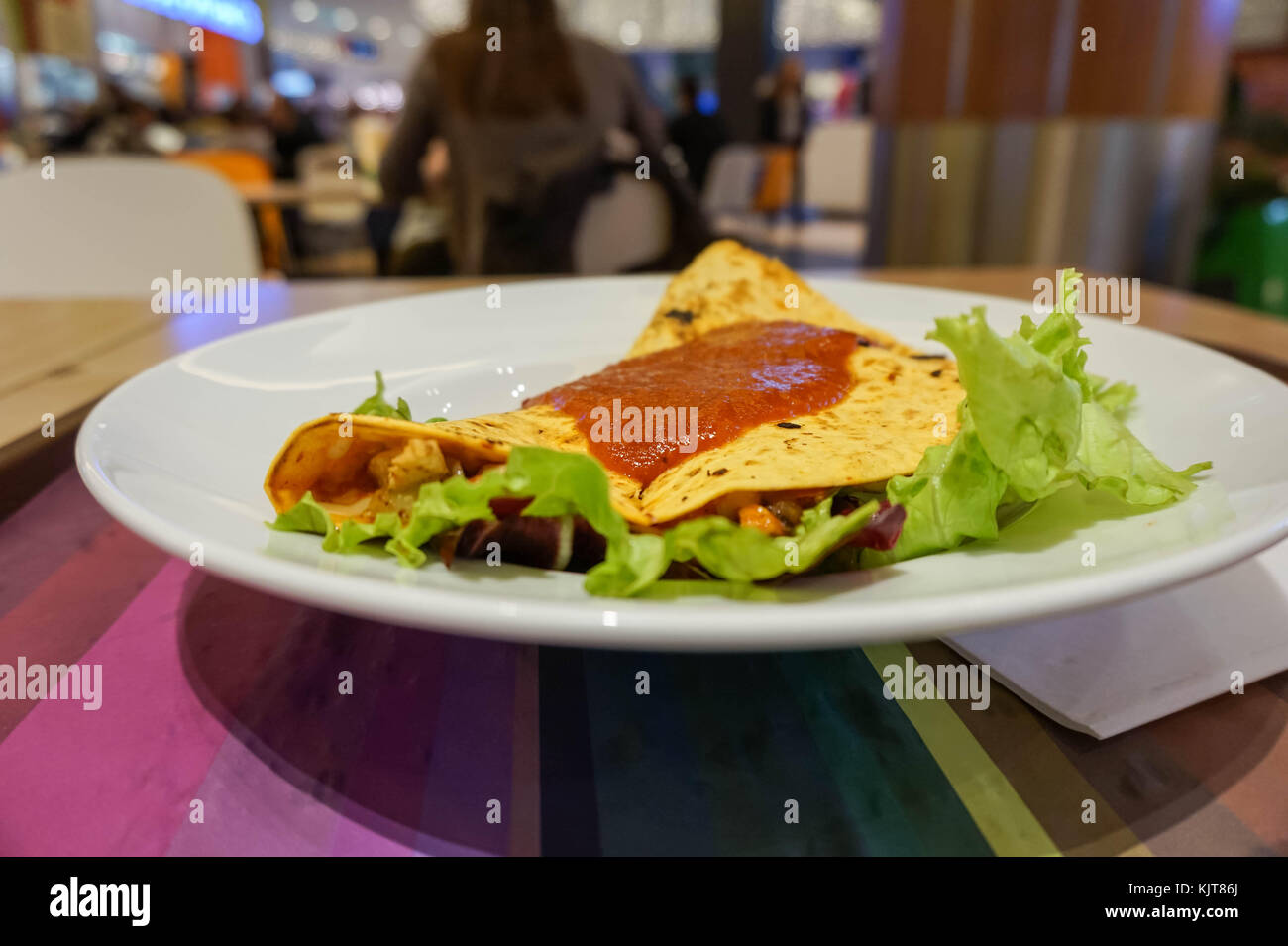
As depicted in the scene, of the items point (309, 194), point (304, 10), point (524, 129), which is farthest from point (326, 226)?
point (304, 10)

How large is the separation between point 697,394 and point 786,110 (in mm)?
10249

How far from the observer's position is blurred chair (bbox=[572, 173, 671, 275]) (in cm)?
393

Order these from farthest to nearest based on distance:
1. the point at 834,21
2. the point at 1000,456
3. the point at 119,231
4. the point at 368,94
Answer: the point at 368,94 < the point at 834,21 < the point at 119,231 < the point at 1000,456

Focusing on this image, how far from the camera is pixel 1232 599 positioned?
898 mm

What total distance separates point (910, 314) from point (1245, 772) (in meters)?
1.19

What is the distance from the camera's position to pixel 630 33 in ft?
54.0

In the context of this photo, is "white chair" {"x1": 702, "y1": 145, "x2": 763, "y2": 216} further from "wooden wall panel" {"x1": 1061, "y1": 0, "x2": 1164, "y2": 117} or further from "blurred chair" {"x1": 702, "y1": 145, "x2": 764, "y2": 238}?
"wooden wall panel" {"x1": 1061, "y1": 0, "x2": 1164, "y2": 117}

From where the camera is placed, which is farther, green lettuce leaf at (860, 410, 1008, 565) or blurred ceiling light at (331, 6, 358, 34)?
blurred ceiling light at (331, 6, 358, 34)

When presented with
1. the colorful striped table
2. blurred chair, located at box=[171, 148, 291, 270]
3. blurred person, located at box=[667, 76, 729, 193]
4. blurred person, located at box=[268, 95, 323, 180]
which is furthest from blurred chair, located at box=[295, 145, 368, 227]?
the colorful striped table

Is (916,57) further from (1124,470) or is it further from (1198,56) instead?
(1124,470)

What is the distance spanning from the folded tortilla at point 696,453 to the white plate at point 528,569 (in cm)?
9

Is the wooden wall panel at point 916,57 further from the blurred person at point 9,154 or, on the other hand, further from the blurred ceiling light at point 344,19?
the blurred ceiling light at point 344,19

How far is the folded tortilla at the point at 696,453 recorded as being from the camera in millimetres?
892

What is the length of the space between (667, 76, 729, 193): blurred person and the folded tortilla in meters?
8.09
